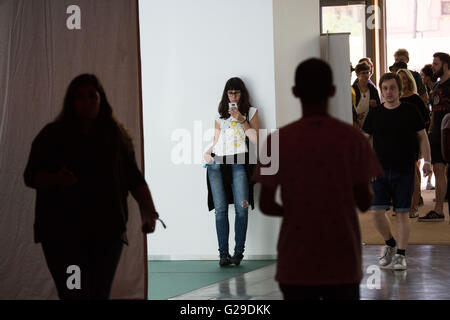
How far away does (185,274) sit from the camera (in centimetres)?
646

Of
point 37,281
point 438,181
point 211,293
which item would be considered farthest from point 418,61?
point 37,281

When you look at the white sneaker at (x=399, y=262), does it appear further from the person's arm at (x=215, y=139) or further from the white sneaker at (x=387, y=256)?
the person's arm at (x=215, y=139)

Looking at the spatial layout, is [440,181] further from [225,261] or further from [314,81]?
[314,81]

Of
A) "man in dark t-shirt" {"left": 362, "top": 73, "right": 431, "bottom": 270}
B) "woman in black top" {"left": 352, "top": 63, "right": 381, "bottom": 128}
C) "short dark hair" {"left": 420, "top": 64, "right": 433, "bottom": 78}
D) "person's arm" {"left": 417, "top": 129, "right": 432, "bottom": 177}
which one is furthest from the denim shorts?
"short dark hair" {"left": 420, "top": 64, "right": 433, "bottom": 78}

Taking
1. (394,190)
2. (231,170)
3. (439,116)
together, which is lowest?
(394,190)

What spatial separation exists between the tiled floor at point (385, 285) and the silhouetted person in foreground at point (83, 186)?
175cm

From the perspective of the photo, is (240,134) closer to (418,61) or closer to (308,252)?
(308,252)

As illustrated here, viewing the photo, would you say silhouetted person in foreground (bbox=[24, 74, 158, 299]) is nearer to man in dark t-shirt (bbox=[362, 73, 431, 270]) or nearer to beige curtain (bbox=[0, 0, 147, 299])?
beige curtain (bbox=[0, 0, 147, 299])

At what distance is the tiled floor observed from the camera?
510 cm

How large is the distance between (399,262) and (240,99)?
5.95 ft

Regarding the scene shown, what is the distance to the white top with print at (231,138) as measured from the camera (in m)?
6.20

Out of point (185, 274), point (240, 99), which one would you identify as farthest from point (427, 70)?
point (185, 274)

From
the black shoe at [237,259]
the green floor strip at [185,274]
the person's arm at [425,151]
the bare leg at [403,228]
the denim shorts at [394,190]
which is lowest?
the green floor strip at [185,274]

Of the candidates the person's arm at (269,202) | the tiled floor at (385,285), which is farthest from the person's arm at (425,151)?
the person's arm at (269,202)
